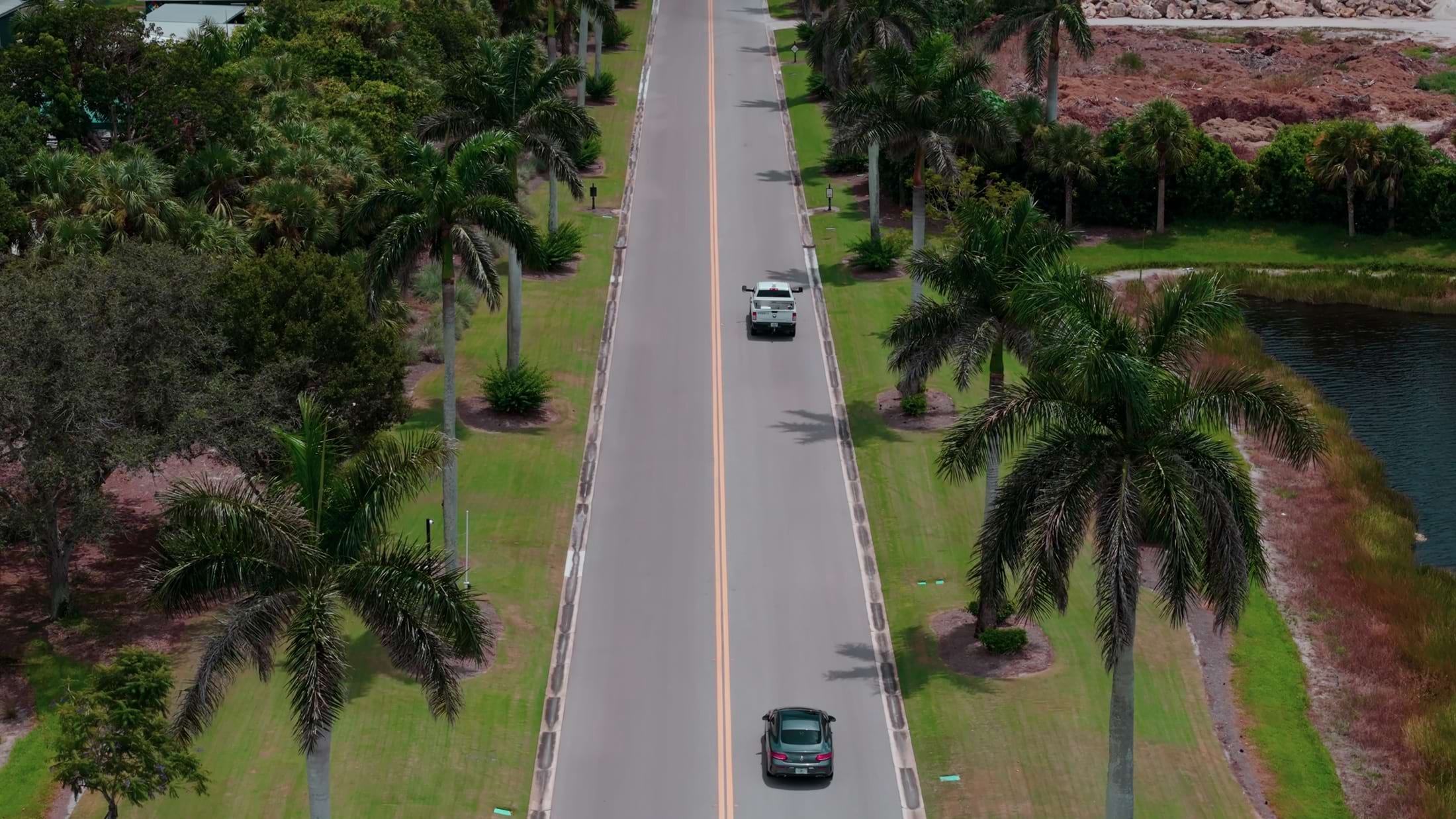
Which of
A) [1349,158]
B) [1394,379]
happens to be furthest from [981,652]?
[1349,158]

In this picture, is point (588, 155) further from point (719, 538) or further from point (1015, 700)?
point (1015, 700)

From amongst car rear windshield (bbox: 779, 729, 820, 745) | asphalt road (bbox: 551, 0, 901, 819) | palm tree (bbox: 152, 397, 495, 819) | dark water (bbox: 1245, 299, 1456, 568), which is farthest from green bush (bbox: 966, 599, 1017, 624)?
palm tree (bbox: 152, 397, 495, 819)

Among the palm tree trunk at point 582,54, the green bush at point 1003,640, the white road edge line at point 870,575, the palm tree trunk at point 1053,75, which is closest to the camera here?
the white road edge line at point 870,575

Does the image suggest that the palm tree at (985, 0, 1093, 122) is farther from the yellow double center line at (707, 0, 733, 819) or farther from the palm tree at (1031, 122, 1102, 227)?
the yellow double center line at (707, 0, 733, 819)

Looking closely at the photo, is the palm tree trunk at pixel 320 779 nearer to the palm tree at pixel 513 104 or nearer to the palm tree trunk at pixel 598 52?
the palm tree at pixel 513 104

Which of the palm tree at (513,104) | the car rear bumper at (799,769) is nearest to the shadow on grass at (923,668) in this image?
the car rear bumper at (799,769)

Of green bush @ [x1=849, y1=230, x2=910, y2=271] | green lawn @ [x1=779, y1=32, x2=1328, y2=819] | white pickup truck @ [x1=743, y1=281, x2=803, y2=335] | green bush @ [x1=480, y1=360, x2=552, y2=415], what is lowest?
green lawn @ [x1=779, y1=32, x2=1328, y2=819]

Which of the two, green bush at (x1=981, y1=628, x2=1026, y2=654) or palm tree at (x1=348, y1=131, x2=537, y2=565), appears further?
palm tree at (x1=348, y1=131, x2=537, y2=565)
